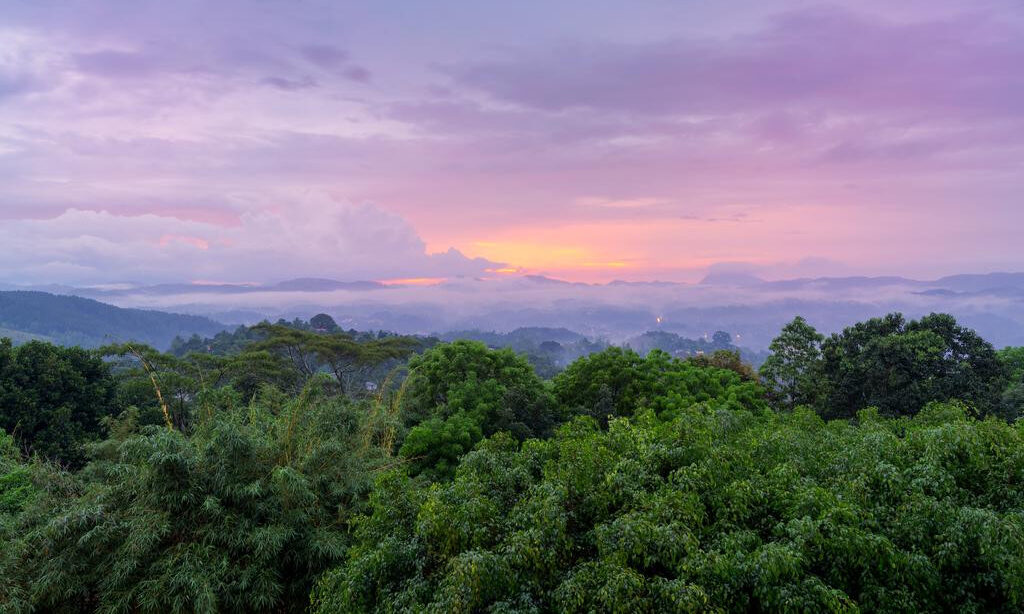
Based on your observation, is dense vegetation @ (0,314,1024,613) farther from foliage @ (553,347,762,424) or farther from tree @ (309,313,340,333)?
tree @ (309,313,340,333)

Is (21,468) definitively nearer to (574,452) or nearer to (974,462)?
(574,452)

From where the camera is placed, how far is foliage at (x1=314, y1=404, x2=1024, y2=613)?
17.2 feet

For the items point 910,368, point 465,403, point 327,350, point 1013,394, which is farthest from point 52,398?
point 1013,394

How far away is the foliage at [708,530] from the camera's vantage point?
17.2 feet

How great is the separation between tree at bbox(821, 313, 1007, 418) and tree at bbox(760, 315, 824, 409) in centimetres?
77

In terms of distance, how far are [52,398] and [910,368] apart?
3244 cm

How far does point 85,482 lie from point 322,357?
66.8 feet

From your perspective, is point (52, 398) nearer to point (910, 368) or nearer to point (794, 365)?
point (794, 365)

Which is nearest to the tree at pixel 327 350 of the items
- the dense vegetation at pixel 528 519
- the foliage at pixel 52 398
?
the foliage at pixel 52 398

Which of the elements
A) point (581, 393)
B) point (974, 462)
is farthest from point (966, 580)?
point (581, 393)

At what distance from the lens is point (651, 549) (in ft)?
18.8

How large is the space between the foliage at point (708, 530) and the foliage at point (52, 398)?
17.7 m

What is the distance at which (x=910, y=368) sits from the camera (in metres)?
19.4

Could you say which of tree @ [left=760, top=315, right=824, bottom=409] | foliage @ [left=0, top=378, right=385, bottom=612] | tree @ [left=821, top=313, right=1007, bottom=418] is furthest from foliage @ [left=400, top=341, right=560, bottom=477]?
tree @ [left=821, top=313, right=1007, bottom=418]
